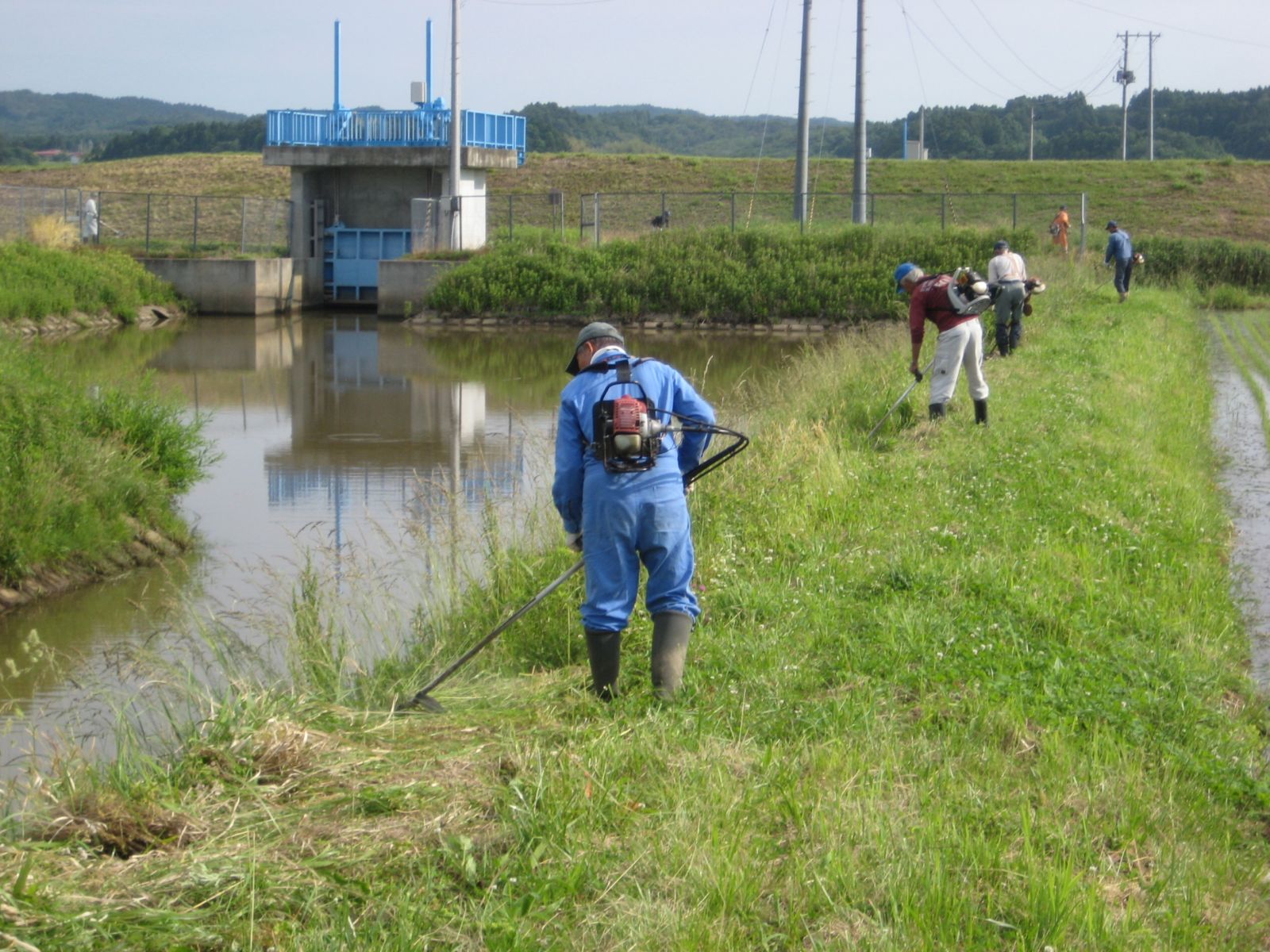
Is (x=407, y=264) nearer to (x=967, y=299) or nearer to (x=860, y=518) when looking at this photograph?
(x=967, y=299)

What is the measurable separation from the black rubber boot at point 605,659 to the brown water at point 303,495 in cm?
163

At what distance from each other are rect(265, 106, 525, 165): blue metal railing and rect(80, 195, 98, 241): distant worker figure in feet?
17.1

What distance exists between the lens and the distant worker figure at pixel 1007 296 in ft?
66.0

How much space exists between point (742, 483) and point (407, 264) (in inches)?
1149

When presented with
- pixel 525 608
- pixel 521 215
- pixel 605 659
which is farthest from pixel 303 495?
pixel 521 215

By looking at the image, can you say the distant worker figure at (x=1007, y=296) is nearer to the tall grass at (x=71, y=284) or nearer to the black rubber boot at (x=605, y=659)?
the black rubber boot at (x=605, y=659)

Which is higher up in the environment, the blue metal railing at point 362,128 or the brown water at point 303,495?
the blue metal railing at point 362,128

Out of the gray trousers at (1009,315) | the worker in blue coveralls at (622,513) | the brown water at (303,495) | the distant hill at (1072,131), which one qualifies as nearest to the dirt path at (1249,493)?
the gray trousers at (1009,315)

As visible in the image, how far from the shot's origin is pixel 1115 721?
20.8 ft

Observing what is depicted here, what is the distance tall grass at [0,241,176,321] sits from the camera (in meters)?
31.7

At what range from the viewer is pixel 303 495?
49.6 ft

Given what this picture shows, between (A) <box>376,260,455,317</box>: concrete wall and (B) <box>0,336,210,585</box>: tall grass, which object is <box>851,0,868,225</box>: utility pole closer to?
(A) <box>376,260,455,317</box>: concrete wall

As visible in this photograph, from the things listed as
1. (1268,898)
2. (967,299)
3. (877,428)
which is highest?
(967,299)

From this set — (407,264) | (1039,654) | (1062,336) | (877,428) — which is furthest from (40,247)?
(1039,654)
